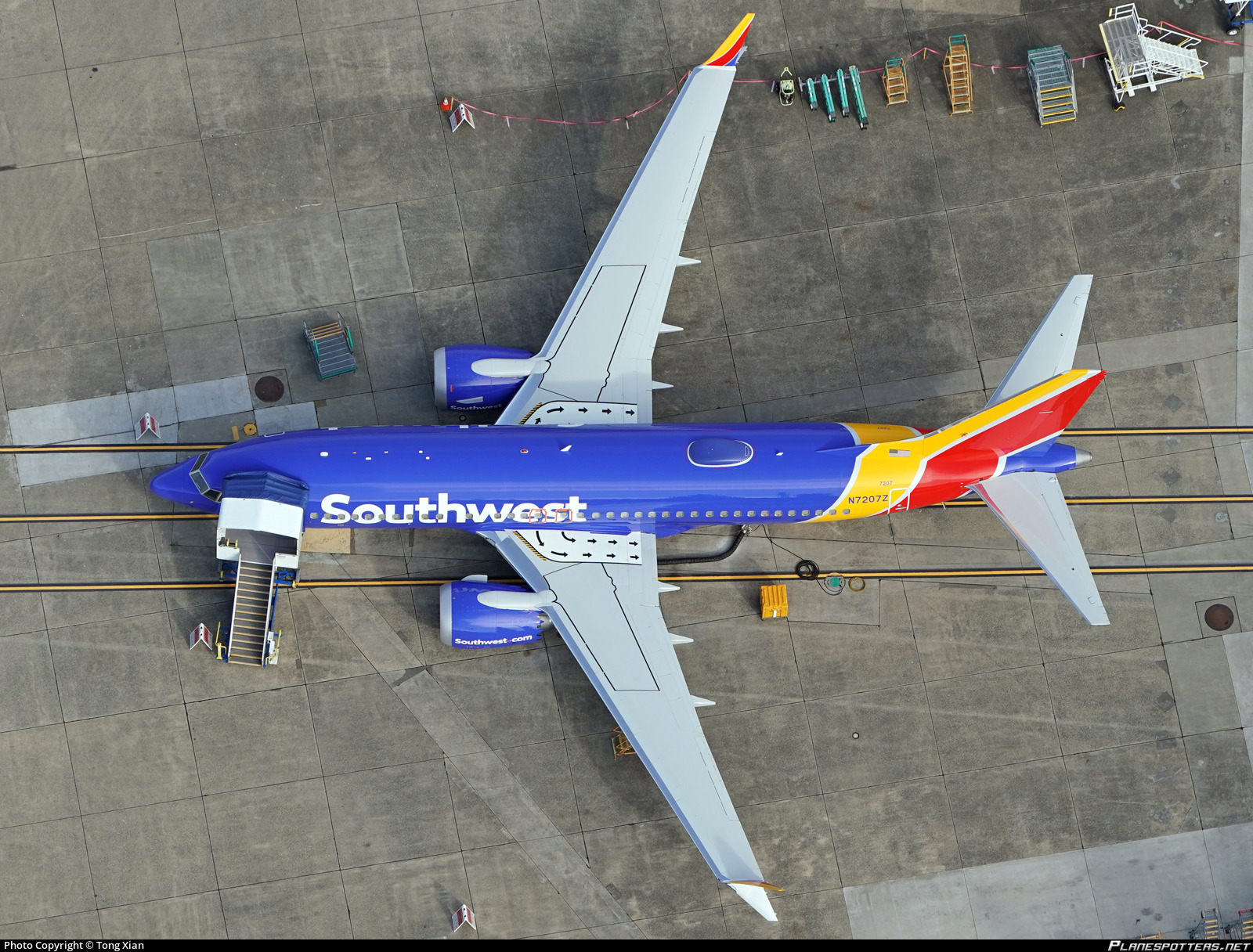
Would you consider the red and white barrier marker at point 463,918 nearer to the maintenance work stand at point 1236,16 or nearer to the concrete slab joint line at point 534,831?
the concrete slab joint line at point 534,831

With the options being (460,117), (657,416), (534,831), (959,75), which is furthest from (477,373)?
(959,75)

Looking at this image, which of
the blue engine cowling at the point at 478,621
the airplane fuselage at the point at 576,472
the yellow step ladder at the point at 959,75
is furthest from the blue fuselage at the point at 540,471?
the yellow step ladder at the point at 959,75

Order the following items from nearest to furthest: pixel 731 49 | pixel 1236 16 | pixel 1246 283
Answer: pixel 731 49 → pixel 1246 283 → pixel 1236 16

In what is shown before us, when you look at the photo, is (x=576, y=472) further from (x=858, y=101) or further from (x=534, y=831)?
(x=858, y=101)

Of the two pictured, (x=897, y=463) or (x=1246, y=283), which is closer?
(x=897, y=463)

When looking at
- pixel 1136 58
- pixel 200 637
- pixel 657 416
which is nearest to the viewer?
pixel 200 637

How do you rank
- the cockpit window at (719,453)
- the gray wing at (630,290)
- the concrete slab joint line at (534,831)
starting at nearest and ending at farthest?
the cockpit window at (719,453) → the gray wing at (630,290) → the concrete slab joint line at (534,831)
